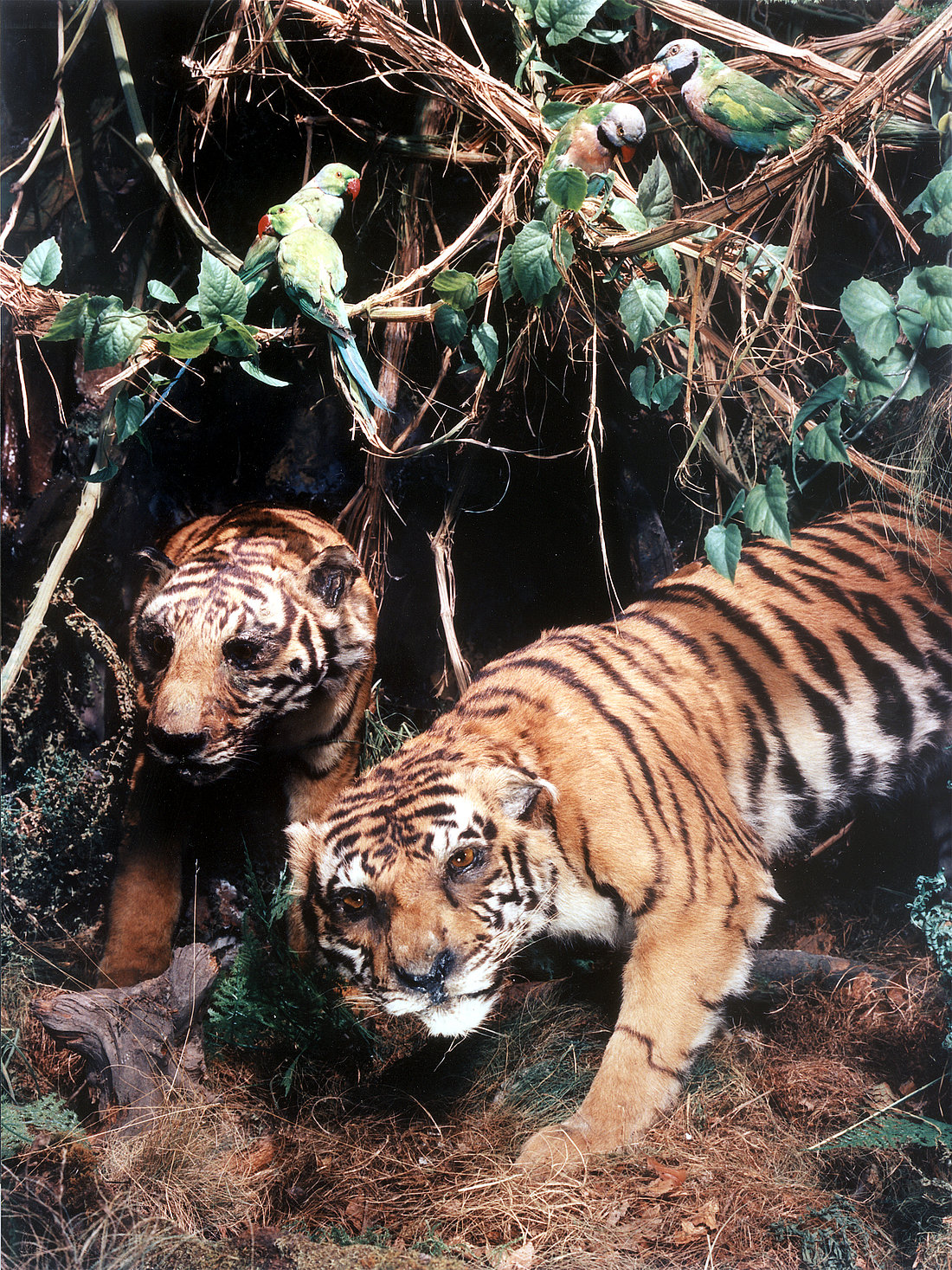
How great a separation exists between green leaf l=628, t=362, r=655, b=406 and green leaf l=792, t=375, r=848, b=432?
12.2 inches

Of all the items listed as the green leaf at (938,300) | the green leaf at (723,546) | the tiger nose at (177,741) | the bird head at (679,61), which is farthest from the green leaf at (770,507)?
the tiger nose at (177,741)

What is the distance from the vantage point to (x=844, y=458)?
1739 millimetres

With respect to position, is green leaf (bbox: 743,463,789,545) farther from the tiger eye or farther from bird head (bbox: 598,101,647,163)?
the tiger eye

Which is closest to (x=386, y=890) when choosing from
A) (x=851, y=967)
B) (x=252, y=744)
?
(x=252, y=744)

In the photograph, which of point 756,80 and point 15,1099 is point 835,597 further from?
point 15,1099

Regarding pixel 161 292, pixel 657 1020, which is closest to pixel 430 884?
pixel 657 1020

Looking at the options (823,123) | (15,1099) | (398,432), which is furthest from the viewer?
(398,432)

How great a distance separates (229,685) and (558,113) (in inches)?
52.7

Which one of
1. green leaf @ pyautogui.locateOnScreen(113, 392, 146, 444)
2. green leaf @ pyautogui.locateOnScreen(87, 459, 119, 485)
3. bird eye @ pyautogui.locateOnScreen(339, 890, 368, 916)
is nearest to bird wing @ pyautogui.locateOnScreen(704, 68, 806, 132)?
green leaf @ pyautogui.locateOnScreen(113, 392, 146, 444)

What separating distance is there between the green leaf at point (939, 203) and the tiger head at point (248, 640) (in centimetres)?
138

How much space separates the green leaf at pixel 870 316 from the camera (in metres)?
1.69

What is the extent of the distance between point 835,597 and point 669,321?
2.41ft

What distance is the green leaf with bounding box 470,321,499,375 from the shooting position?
1.72 metres

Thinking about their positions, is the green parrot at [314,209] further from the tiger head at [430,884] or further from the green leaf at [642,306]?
the tiger head at [430,884]
